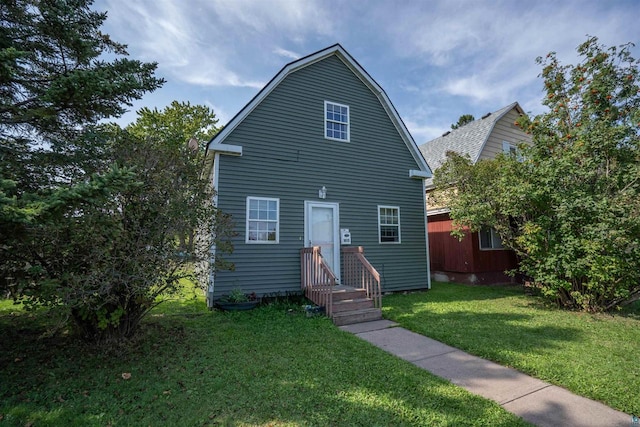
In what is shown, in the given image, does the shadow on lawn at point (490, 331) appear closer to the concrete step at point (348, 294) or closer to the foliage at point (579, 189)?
the concrete step at point (348, 294)

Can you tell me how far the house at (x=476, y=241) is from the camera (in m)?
11.7

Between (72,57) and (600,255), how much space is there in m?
11.0

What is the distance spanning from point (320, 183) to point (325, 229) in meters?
1.39

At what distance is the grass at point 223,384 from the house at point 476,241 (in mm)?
8111

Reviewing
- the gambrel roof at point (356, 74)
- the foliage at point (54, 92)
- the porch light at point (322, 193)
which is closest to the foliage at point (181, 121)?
the gambrel roof at point (356, 74)

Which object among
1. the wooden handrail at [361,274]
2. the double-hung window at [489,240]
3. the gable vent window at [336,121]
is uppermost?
the gable vent window at [336,121]

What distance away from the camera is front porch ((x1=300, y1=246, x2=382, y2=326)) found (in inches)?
261

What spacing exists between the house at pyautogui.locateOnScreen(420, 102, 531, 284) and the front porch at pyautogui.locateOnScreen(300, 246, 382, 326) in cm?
522

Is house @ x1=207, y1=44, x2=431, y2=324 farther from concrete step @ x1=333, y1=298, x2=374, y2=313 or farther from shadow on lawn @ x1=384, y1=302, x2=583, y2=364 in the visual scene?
shadow on lawn @ x1=384, y1=302, x2=583, y2=364

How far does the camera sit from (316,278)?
24.6ft

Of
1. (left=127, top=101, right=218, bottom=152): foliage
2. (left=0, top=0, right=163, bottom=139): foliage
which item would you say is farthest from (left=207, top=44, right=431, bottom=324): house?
(left=127, top=101, right=218, bottom=152): foliage

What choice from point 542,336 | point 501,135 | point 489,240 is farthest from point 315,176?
point 501,135

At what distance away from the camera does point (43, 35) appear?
4676mm

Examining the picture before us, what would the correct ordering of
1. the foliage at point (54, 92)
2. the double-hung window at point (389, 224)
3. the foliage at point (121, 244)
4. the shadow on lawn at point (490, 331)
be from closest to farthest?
the foliage at point (121, 244)
the foliage at point (54, 92)
the shadow on lawn at point (490, 331)
the double-hung window at point (389, 224)
